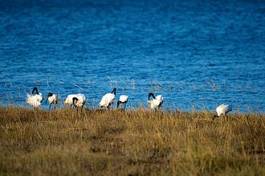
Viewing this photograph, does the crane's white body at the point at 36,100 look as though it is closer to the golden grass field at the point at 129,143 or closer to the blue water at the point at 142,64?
the golden grass field at the point at 129,143

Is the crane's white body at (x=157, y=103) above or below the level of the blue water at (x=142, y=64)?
below

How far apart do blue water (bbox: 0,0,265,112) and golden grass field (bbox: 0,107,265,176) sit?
5.81m

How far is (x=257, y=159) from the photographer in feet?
42.2

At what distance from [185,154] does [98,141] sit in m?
2.51

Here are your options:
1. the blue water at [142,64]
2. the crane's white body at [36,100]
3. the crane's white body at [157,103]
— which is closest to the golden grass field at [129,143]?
the crane's white body at [157,103]

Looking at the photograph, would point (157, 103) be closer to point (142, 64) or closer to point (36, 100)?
point (36, 100)

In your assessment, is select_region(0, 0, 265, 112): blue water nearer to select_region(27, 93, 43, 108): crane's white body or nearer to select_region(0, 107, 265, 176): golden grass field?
select_region(27, 93, 43, 108): crane's white body

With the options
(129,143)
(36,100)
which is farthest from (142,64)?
(129,143)

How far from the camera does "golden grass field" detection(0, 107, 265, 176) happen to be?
40.5 feet

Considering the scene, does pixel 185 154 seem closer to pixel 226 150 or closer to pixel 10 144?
pixel 226 150

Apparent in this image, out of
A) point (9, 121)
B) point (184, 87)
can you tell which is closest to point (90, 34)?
point (184, 87)

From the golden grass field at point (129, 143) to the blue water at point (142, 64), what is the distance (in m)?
5.81

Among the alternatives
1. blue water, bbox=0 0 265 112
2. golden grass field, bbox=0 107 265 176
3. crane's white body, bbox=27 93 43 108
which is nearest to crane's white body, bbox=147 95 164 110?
golden grass field, bbox=0 107 265 176

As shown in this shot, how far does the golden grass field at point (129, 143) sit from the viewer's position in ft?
40.5
